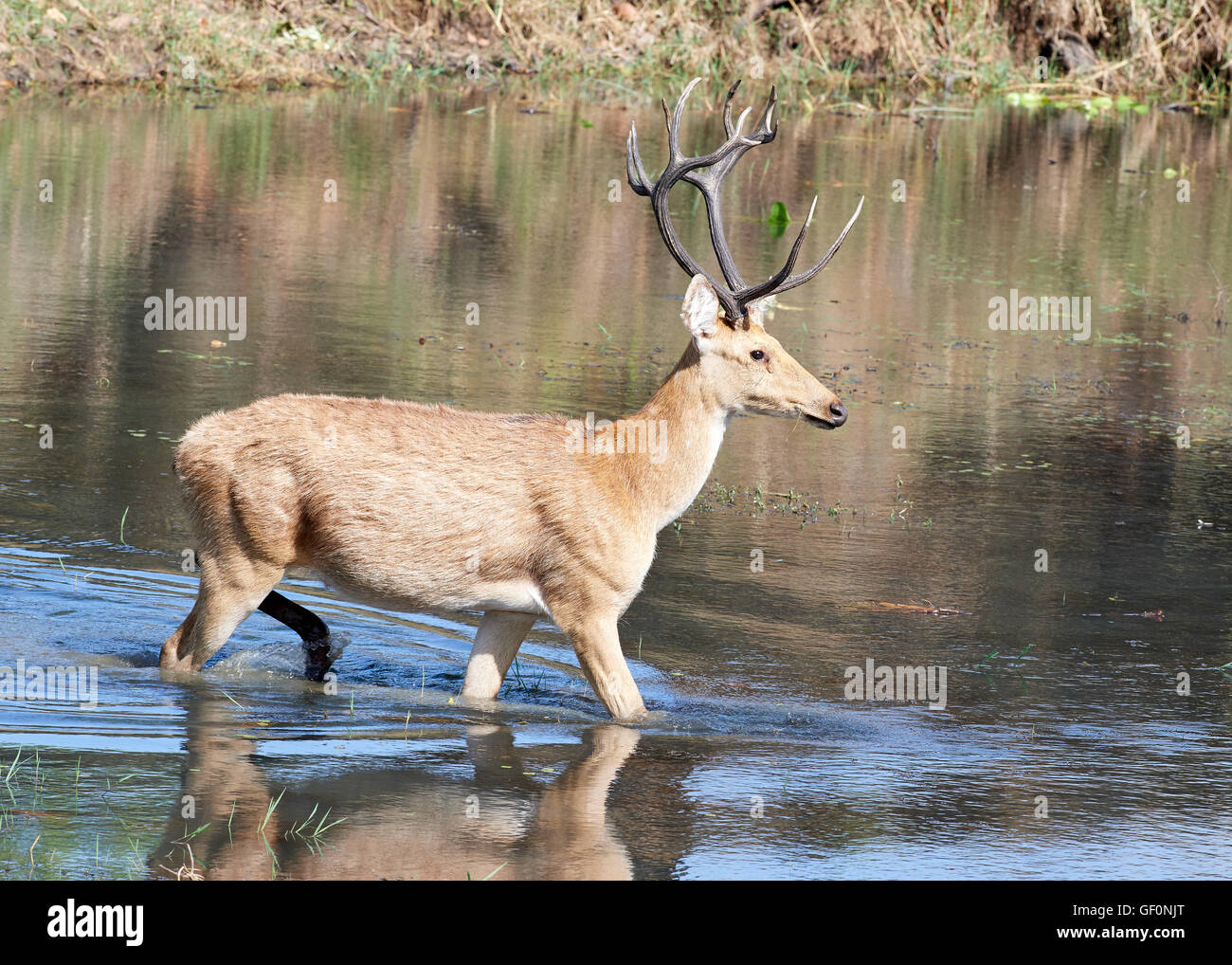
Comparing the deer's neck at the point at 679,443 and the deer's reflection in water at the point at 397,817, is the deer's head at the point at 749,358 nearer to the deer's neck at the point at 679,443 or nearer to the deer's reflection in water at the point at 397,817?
the deer's neck at the point at 679,443

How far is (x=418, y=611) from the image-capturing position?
736 cm

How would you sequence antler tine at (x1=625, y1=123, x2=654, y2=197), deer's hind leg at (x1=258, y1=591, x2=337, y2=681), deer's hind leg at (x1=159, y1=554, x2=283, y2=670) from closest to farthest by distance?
deer's hind leg at (x1=159, y1=554, x2=283, y2=670)
deer's hind leg at (x1=258, y1=591, x2=337, y2=681)
antler tine at (x1=625, y1=123, x2=654, y2=197)

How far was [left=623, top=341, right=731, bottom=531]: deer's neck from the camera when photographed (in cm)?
738

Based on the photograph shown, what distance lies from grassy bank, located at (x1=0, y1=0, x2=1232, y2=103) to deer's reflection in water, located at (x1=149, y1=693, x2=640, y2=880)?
21448mm

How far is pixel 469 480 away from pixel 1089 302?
10657 mm

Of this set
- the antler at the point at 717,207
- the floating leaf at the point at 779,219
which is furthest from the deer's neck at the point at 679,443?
the floating leaf at the point at 779,219

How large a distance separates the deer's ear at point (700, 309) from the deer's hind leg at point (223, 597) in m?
1.91

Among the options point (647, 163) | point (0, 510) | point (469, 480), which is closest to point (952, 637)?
point (469, 480)

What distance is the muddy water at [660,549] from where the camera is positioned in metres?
5.98

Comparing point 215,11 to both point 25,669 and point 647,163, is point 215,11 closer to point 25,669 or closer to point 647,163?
point 647,163
